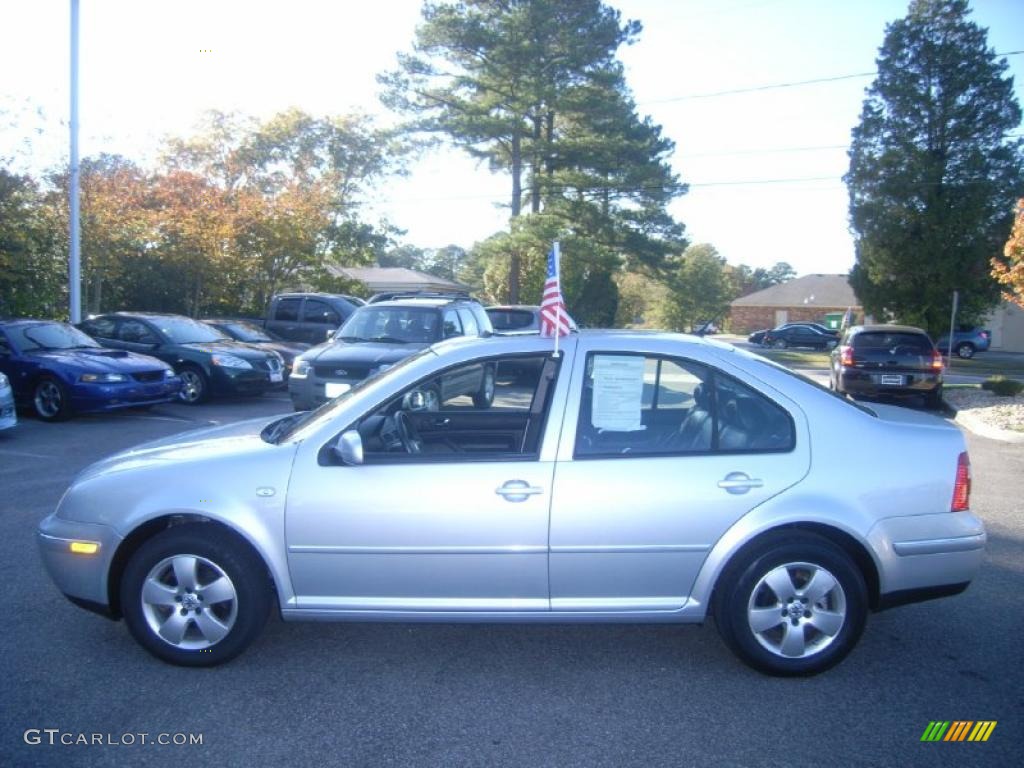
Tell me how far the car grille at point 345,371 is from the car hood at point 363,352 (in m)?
0.07

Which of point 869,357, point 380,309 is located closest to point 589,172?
point 869,357

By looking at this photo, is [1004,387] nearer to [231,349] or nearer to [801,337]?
[231,349]

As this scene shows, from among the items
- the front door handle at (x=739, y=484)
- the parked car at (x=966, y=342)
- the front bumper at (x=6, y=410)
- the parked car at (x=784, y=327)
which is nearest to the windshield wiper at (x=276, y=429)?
the front door handle at (x=739, y=484)

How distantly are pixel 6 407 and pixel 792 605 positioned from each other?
362 inches

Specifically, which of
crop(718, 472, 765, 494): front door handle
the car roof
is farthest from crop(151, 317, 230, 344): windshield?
crop(718, 472, 765, 494): front door handle

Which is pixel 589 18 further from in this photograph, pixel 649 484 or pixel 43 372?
pixel 649 484

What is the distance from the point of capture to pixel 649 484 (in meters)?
3.82

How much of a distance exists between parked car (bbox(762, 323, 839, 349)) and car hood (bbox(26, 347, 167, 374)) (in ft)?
126

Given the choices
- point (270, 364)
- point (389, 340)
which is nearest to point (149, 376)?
point (270, 364)

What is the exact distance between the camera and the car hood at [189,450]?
4.04 metres

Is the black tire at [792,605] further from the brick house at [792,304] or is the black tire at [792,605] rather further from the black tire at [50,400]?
the brick house at [792,304]

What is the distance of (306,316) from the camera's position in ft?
58.6

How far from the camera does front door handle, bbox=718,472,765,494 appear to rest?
3818 mm

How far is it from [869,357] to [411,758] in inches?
521
